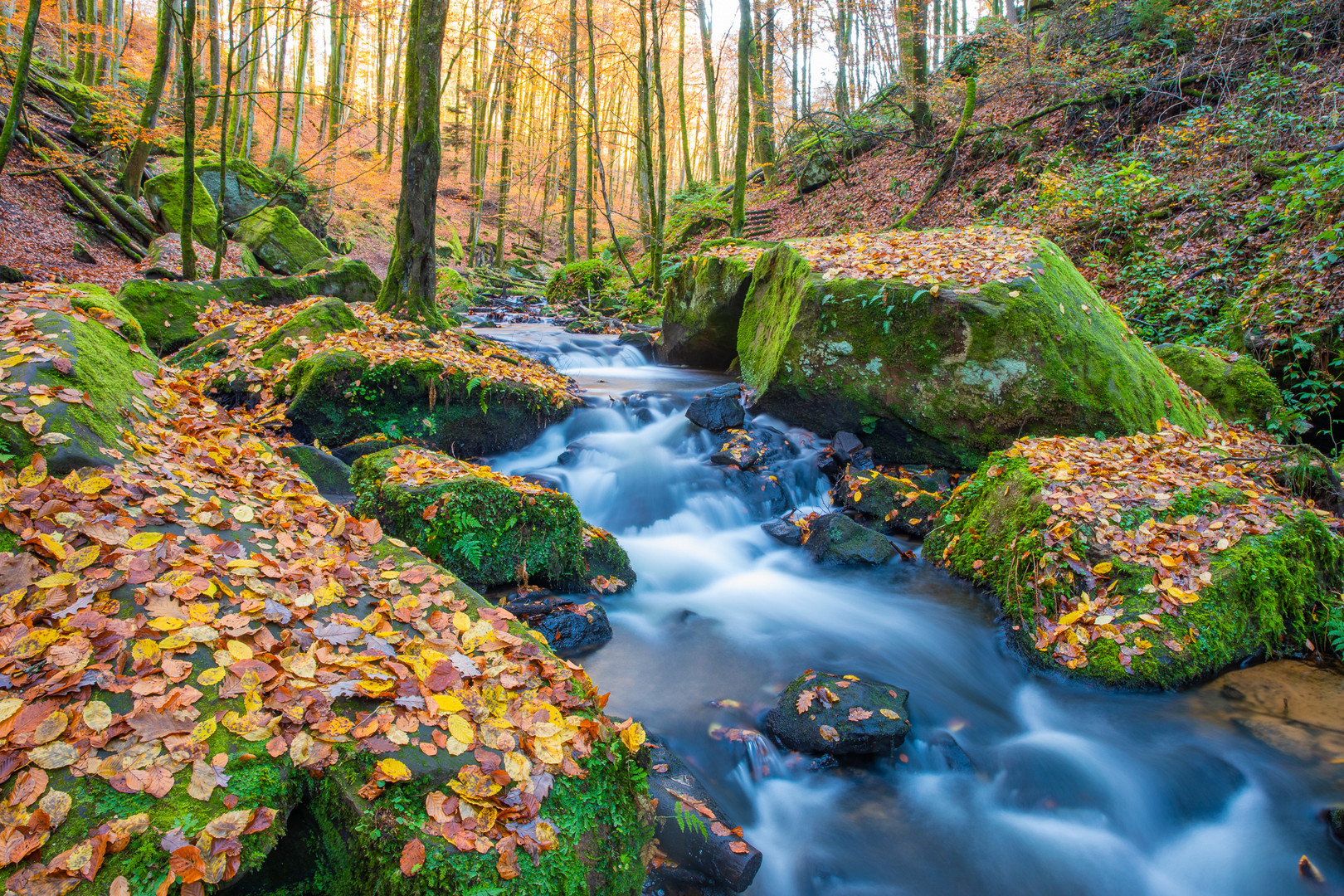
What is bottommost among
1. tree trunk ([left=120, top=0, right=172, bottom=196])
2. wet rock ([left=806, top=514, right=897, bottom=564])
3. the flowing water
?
the flowing water

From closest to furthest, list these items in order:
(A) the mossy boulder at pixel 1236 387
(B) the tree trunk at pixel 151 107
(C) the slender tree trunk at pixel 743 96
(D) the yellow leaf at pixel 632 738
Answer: (D) the yellow leaf at pixel 632 738 < (A) the mossy boulder at pixel 1236 387 < (B) the tree trunk at pixel 151 107 < (C) the slender tree trunk at pixel 743 96

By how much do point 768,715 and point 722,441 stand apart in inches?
173

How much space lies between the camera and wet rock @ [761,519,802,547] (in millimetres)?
6527

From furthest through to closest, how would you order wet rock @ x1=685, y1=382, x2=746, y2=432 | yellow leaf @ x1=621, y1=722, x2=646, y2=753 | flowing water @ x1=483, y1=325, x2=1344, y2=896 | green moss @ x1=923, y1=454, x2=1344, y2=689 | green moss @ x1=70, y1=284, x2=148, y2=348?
wet rock @ x1=685, y1=382, x2=746, y2=432 → green moss @ x1=70, y1=284, x2=148, y2=348 → green moss @ x1=923, y1=454, x2=1344, y2=689 → flowing water @ x1=483, y1=325, x2=1344, y2=896 → yellow leaf @ x1=621, y1=722, x2=646, y2=753

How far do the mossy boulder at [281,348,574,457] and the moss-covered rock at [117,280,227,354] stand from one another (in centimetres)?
266

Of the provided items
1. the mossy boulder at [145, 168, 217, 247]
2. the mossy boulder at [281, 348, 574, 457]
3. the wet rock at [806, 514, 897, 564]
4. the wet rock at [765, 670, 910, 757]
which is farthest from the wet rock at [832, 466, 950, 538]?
the mossy boulder at [145, 168, 217, 247]

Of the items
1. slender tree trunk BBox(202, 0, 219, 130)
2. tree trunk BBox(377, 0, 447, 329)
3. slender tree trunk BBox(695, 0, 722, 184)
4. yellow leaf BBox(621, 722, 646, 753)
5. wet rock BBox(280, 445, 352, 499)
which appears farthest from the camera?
slender tree trunk BBox(695, 0, 722, 184)

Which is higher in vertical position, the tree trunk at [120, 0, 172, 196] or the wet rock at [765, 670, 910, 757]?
the tree trunk at [120, 0, 172, 196]

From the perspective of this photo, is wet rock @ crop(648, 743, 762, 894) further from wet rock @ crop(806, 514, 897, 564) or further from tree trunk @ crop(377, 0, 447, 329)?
tree trunk @ crop(377, 0, 447, 329)

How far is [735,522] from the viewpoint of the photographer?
701cm

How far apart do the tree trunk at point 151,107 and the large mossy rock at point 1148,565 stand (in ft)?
46.5

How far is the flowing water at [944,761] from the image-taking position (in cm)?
316

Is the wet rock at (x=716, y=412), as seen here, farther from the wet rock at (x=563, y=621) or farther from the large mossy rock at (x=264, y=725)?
the large mossy rock at (x=264, y=725)

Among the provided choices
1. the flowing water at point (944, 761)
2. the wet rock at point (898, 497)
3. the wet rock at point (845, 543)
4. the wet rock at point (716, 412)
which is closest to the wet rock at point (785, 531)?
the wet rock at point (845, 543)
